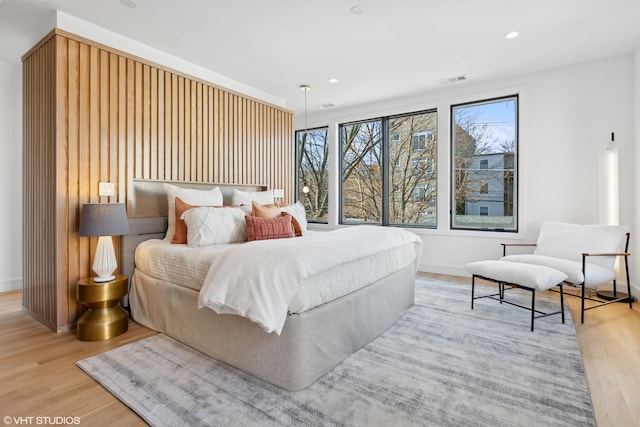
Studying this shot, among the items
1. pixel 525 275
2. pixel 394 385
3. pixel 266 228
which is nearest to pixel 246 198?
pixel 266 228

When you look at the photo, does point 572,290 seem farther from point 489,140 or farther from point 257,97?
point 257,97

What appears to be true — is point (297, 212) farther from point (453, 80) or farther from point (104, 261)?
point (453, 80)

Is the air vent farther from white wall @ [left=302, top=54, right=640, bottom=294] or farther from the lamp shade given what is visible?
the lamp shade

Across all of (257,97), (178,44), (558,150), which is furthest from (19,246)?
(558,150)

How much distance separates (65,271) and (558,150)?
18.1 feet

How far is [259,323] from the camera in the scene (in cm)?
176

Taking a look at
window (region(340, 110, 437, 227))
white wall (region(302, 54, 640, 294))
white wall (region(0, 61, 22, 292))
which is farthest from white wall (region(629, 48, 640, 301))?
white wall (region(0, 61, 22, 292))

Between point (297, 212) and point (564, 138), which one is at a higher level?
point (564, 138)

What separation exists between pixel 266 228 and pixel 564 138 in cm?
385

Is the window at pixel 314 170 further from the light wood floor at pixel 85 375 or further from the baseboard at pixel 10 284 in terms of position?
the baseboard at pixel 10 284

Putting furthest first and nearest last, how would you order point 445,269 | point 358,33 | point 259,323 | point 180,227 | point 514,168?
point 445,269
point 514,168
point 358,33
point 180,227
point 259,323

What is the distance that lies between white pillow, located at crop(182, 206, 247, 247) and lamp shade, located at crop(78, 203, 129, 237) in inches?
21.2

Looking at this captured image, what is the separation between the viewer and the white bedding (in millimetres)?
1998

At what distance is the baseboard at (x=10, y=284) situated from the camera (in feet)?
13.3
